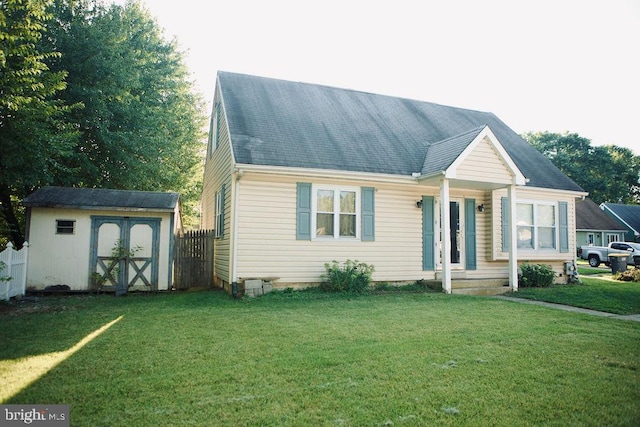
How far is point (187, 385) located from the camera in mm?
3924

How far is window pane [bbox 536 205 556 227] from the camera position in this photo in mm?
13727

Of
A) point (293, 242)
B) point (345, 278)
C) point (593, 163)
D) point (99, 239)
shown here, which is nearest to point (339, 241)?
point (345, 278)

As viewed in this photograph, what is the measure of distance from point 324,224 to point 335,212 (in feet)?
1.51

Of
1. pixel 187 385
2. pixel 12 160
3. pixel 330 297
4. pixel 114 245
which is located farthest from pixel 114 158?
pixel 187 385

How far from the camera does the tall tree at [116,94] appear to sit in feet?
51.0

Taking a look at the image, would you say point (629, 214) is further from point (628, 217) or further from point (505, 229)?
point (505, 229)

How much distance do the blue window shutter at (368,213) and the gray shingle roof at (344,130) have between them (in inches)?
25.7

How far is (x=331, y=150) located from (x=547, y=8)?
702cm

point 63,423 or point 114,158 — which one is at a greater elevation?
point 114,158

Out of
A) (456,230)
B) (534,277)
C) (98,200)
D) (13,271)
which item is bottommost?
(534,277)

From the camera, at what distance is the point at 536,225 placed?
44.2 ft

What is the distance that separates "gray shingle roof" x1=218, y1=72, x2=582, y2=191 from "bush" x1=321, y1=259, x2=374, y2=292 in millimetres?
2735

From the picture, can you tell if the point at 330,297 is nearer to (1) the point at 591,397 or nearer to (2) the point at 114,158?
(1) the point at 591,397

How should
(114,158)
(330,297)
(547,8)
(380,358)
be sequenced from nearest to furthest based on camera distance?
(380,358)
(330,297)
(547,8)
(114,158)
